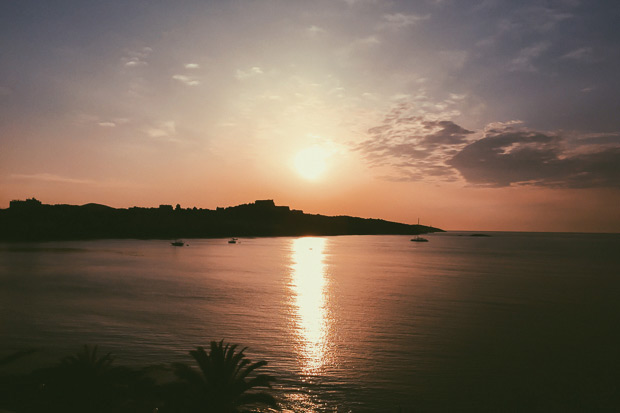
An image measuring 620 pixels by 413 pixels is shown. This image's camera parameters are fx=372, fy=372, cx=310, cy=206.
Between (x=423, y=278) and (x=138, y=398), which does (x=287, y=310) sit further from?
(x=423, y=278)

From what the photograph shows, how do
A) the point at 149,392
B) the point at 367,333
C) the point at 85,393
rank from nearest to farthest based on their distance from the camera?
the point at 85,393 < the point at 149,392 < the point at 367,333

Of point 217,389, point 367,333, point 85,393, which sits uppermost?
point 217,389

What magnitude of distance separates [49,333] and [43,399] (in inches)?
827

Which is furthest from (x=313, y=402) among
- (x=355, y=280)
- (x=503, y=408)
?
(x=355, y=280)

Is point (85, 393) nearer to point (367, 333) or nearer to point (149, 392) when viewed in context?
point (149, 392)

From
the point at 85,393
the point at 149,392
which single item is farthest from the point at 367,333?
the point at 85,393

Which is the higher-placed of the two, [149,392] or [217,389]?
[217,389]

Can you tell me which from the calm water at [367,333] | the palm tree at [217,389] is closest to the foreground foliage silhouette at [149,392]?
the palm tree at [217,389]

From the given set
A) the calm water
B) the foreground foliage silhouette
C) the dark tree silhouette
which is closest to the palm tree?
the foreground foliage silhouette

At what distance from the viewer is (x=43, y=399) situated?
13828 mm

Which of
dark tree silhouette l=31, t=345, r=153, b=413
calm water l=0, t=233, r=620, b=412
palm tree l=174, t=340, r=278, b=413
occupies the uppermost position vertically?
palm tree l=174, t=340, r=278, b=413

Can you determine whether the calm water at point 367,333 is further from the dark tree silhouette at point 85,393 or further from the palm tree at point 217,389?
the dark tree silhouette at point 85,393

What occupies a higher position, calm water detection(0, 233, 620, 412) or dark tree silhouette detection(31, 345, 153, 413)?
dark tree silhouette detection(31, 345, 153, 413)

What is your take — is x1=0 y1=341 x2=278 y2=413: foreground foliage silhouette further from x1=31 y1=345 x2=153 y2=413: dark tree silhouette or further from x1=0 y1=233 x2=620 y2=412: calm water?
x1=0 y1=233 x2=620 y2=412: calm water
